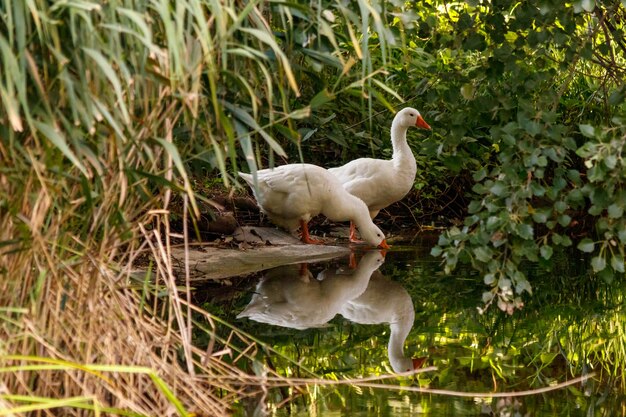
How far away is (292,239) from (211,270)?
1316 millimetres

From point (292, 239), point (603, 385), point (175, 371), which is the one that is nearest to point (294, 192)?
point (292, 239)

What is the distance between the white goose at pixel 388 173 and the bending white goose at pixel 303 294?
0.72m

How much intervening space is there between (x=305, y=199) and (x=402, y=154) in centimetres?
90

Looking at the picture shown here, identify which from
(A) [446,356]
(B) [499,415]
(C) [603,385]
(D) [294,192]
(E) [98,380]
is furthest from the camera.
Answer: (D) [294,192]

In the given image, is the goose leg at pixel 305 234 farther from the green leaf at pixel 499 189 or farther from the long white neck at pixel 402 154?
the green leaf at pixel 499 189

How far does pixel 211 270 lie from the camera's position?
6.41 m

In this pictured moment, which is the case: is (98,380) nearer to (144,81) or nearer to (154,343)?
(154,343)

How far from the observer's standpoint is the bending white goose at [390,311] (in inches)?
170

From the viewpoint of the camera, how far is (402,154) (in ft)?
25.6

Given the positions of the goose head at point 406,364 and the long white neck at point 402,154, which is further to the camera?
the long white neck at point 402,154

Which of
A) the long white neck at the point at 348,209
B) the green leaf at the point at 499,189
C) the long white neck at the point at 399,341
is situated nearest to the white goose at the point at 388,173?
the long white neck at the point at 348,209

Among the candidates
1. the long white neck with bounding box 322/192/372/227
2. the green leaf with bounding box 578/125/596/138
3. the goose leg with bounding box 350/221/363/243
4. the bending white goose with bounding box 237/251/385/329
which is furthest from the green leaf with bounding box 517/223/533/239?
the goose leg with bounding box 350/221/363/243

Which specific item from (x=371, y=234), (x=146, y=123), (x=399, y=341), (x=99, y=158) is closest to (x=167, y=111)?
(x=146, y=123)

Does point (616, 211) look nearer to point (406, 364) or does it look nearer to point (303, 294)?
point (406, 364)
